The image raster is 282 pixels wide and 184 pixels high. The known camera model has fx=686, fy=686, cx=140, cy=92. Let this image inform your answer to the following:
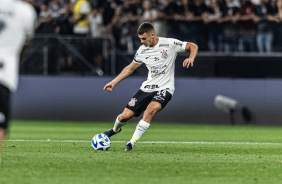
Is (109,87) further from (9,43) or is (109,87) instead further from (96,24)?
(96,24)

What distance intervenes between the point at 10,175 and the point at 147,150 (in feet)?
13.5

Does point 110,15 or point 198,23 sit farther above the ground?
point 110,15

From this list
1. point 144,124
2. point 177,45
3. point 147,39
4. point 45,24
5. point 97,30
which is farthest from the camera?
point 45,24

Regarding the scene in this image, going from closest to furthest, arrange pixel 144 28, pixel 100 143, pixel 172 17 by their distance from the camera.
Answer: pixel 100 143 → pixel 144 28 → pixel 172 17

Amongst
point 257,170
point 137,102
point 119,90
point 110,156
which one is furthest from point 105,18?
point 257,170

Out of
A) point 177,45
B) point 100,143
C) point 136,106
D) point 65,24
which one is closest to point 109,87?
point 136,106

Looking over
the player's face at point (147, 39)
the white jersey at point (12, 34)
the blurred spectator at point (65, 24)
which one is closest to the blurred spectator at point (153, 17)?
the blurred spectator at point (65, 24)

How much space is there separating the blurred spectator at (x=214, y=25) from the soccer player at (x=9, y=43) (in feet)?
42.8

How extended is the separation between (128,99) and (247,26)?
4252mm

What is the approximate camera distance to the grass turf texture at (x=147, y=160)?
7.80 m

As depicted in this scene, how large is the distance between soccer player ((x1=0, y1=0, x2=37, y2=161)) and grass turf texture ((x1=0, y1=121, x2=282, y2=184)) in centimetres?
88

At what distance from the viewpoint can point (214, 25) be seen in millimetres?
19797

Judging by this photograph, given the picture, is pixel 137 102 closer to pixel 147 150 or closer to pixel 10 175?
pixel 147 150

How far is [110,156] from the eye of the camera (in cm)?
1033
